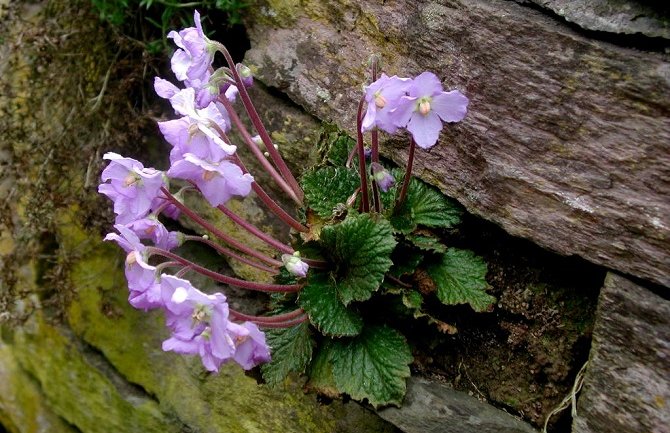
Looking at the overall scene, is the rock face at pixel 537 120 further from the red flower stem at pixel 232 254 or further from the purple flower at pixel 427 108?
the red flower stem at pixel 232 254

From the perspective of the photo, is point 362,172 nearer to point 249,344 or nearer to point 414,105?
point 414,105

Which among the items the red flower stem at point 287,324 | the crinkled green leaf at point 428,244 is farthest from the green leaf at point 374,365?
the crinkled green leaf at point 428,244

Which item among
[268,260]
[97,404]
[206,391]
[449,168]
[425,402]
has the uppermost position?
[449,168]

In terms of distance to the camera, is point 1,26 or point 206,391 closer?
point 206,391

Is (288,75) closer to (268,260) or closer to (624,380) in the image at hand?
(268,260)

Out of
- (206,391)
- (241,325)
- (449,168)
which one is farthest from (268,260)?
(206,391)

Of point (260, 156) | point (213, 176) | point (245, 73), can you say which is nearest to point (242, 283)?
point (213, 176)

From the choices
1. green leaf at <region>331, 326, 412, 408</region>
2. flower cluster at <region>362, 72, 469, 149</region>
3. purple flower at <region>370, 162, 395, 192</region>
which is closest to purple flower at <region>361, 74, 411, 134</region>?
flower cluster at <region>362, 72, 469, 149</region>
